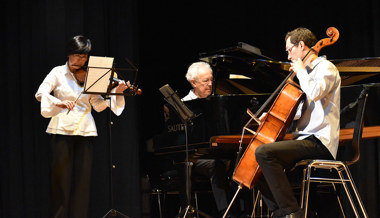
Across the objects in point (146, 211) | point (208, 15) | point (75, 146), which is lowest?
point (146, 211)

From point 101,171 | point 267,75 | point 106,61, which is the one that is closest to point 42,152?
point 101,171

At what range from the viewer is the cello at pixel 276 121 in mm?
3291

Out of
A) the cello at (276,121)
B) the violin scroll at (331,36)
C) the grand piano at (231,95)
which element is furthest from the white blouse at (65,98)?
the violin scroll at (331,36)

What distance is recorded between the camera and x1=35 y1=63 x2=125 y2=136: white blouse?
3.70 meters

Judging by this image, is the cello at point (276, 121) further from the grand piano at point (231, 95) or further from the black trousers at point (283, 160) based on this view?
the grand piano at point (231, 95)

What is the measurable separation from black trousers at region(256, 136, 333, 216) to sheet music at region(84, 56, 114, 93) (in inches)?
49.9

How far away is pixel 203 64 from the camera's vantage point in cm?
508

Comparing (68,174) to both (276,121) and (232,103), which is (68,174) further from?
(276,121)

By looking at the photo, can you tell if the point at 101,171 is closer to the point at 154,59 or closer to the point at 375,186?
the point at 154,59

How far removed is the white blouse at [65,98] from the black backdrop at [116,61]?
1174 mm

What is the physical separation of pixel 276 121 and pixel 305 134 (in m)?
0.22

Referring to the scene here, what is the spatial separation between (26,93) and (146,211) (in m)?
1.69

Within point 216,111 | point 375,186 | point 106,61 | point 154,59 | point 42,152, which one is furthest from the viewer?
point 154,59

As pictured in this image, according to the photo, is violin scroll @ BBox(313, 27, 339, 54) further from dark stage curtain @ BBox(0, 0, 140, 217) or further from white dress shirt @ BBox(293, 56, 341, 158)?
dark stage curtain @ BBox(0, 0, 140, 217)
